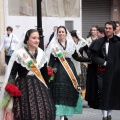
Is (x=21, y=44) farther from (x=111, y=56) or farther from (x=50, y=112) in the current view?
(x=111, y=56)

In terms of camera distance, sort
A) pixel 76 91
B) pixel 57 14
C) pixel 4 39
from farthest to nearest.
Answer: pixel 57 14 → pixel 4 39 → pixel 76 91

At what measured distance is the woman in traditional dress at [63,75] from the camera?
8836 mm

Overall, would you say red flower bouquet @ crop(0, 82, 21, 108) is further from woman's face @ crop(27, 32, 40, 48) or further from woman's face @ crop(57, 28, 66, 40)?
woman's face @ crop(57, 28, 66, 40)

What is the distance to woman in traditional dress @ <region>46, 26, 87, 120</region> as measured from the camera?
8836mm

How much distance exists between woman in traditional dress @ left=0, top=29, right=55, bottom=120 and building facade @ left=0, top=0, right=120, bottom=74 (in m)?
11.0

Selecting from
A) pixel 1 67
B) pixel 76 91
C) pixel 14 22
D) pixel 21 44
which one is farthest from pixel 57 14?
pixel 21 44

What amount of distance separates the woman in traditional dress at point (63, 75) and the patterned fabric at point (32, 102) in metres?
1.98

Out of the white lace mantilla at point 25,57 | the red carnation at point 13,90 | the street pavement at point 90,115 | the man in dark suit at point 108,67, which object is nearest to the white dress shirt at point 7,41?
the street pavement at point 90,115

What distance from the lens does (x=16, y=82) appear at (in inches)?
271

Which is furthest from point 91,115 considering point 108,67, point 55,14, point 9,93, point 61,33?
point 55,14

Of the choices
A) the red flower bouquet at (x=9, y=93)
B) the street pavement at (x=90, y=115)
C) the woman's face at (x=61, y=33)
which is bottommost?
the street pavement at (x=90, y=115)

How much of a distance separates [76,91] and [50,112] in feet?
7.73

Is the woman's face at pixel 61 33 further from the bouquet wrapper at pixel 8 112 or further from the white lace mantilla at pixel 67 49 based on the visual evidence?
the bouquet wrapper at pixel 8 112

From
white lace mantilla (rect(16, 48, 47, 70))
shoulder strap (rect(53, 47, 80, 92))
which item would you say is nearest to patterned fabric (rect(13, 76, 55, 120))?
white lace mantilla (rect(16, 48, 47, 70))
